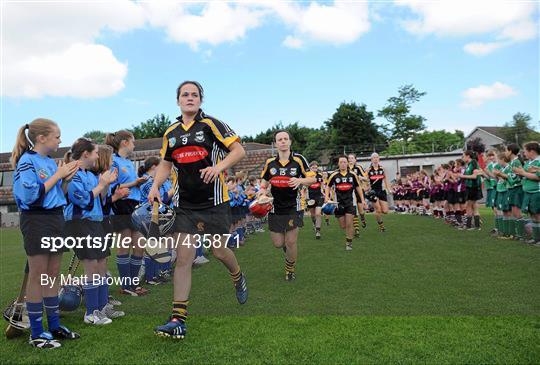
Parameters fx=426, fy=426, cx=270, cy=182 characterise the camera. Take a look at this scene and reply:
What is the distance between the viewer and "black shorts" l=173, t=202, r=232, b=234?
14.7 ft

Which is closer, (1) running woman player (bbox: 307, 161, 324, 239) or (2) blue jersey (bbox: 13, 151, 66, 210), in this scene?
(2) blue jersey (bbox: 13, 151, 66, 210)

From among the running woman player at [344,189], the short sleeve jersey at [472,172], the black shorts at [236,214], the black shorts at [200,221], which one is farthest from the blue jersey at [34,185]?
the short sleeve jersey at [472,172]

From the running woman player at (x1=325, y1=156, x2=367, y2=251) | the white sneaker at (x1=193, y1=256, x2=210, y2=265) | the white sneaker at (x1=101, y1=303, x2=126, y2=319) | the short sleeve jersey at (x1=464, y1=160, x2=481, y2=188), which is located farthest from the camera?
the short sleeve jersey at (x1=464, y1=160, x2=481, y2=188)

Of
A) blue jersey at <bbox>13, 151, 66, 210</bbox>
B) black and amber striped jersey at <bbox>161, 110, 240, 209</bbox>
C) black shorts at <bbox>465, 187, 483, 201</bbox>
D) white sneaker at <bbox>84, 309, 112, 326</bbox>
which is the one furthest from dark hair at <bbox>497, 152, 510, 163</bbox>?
blue jersey at <bbox>13, 151, 66, 210</bbox>

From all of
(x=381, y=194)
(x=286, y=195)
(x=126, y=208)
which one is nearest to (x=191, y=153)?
(x=126, y=208)

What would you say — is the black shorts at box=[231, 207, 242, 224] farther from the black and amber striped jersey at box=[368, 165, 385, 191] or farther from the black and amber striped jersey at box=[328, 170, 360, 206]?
the black and amber striped jersey at box=[368, 165, 385, 191]

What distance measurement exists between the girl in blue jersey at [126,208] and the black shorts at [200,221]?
6.00 ft

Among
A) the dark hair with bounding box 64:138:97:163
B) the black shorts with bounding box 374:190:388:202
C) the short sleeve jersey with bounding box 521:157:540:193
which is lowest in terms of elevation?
the black shorts with bounding box 374:190:388:202

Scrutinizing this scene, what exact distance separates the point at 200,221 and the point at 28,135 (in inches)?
73.0

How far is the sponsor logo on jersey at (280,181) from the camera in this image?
23.5 feet

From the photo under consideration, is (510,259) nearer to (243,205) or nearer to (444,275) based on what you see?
(444,275)

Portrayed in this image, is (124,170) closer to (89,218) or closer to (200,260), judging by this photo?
(89,218)

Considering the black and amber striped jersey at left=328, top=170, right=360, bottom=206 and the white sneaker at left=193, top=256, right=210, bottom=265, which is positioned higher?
the black and amber striped jersey at left=328, top=170, right=360, bottom=206

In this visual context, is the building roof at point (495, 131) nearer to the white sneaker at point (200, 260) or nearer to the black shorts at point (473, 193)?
the black shorts at point (473, 193)
